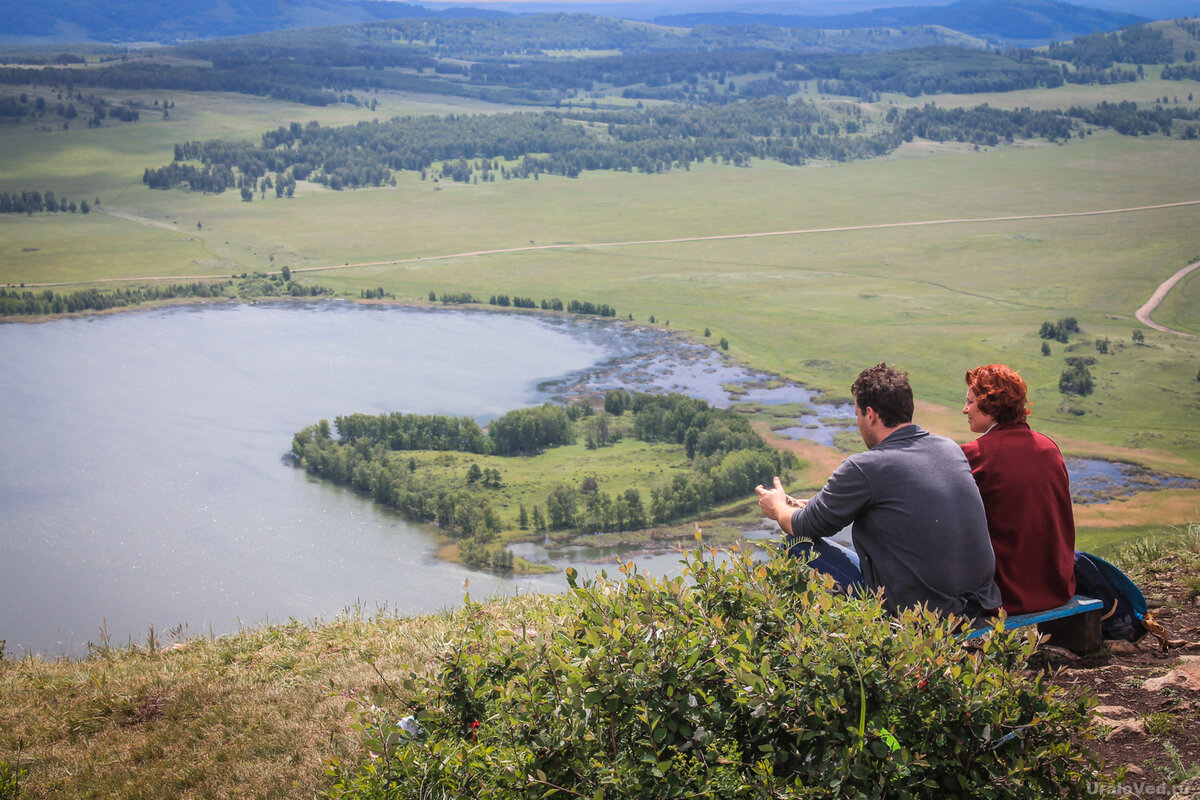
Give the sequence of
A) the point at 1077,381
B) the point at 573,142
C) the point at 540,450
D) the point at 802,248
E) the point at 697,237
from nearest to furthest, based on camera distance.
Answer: the point at 540,450
the point at 1077,381
the point at 802,248
the point at 697,237
the point at 573,142

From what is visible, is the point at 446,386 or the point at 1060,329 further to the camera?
the point at 1060,329

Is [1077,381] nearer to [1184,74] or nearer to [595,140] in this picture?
[595,140]

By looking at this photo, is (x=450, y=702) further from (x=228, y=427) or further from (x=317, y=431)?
(x=228, y=427)

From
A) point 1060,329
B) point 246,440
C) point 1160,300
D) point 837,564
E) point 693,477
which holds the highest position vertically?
point 837,564

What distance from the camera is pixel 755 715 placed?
10.7 feet

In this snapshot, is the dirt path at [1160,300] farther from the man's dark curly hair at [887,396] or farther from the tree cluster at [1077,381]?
the man's dark curly hair at [887,396]

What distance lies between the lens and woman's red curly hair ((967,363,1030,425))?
5246mm

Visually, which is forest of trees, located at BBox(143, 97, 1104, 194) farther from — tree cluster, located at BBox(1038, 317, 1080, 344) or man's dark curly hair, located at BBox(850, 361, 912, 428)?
man's dark curly hair, located at BBox(850, 361, 912, 428)

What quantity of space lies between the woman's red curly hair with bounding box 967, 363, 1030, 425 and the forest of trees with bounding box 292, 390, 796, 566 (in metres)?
37.0

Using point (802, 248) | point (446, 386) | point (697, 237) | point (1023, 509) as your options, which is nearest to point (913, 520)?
point (1023, 509)

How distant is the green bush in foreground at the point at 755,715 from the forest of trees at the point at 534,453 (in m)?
38.0

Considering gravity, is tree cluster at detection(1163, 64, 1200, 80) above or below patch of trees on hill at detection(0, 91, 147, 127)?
above

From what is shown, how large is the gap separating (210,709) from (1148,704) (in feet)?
19.1

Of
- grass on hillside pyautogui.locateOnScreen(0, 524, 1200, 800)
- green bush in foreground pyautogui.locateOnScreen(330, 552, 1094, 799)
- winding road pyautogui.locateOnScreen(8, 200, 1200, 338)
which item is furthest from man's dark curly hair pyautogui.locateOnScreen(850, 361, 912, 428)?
winding road pyautogui.locateOnScreen(8, 200, 1200, 338)
